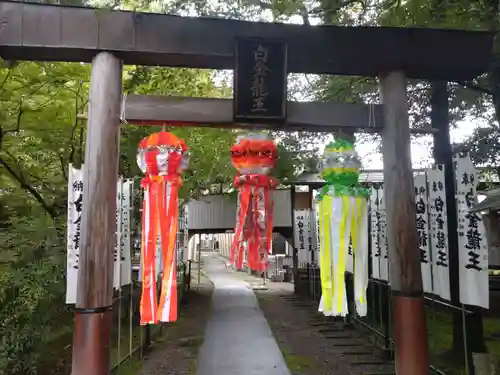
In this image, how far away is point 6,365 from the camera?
6688mm

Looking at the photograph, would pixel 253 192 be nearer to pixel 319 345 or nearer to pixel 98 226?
pixel 98 226

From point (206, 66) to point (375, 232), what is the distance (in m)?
6.06

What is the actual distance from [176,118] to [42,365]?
515 centimetres

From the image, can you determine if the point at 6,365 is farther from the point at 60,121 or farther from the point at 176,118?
the point at 176,118

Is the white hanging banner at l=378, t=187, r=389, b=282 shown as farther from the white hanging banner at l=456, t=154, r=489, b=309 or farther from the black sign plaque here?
the black sign plaque

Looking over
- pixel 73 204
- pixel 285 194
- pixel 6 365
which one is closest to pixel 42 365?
pixel 6 365

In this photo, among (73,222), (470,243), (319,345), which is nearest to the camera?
(470,243)

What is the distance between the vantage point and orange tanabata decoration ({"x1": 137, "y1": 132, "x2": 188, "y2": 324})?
4641mm

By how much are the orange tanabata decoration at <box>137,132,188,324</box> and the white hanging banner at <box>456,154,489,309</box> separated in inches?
145

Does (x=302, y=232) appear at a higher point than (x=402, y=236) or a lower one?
higher

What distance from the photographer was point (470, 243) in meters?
5.86

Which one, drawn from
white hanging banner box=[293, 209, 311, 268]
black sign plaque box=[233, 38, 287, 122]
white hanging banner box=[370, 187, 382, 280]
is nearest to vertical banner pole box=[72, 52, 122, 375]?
black sign plaque box=[233, 38, 287, 122]

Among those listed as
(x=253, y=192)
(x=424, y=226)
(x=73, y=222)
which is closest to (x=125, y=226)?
(x=73, y=222)

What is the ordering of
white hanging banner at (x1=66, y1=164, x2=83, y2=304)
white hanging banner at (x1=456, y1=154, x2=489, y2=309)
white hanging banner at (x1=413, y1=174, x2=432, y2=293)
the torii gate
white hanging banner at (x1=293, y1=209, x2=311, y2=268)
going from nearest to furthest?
the torii gate
white hanging banner at (x1=456, y1=154, x2=489, y2=309)
white hanging banner at (x1=66, y1=164, x2=83, y2=304)
white hanging banner at (x1=413, y1=174, x2=432, y2=293)
white hanging banner at (x1=293, y1=209, x2=311, y2=268)
